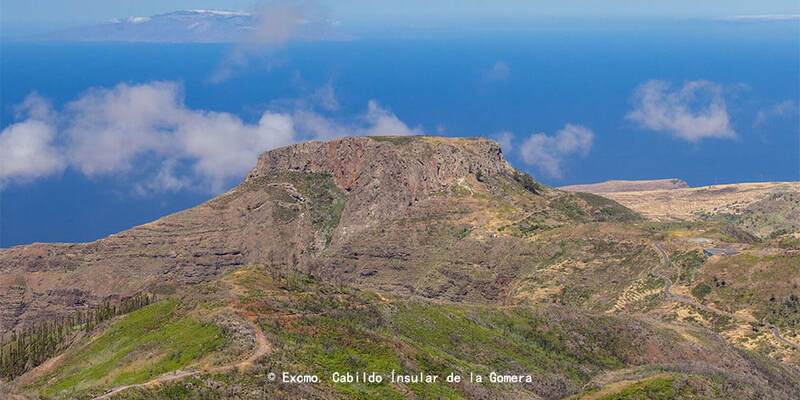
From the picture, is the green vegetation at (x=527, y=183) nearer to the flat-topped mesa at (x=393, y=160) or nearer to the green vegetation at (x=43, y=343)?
the flat-topped mesa at (x=393, y=160)

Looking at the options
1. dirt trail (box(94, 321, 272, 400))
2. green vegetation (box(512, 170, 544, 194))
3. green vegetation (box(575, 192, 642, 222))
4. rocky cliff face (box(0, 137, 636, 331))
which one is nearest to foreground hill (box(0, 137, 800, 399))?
dirt trail (box(94, 321, 272, 400))

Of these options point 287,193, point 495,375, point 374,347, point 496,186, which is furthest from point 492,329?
point 287,193

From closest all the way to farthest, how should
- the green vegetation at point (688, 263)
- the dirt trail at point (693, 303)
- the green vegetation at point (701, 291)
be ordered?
the dirt trail at point (693, 303) < the green vegetation at point (701, 291) < the green vegetation at point (688, 263)

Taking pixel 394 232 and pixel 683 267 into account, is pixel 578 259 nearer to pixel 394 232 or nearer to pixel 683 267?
pixel 683 267

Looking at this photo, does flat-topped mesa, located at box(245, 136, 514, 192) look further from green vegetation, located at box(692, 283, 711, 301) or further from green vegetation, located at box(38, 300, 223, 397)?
green vegetation, located at box(38, 300, 223, 397)

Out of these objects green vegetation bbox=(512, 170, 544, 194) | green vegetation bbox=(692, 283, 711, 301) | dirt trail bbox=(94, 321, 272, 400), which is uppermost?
green vegetation bbox=(512, 170, 544, 194)

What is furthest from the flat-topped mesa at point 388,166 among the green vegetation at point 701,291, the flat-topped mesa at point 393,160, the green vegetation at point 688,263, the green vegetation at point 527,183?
the green vegetation at point 701,291
